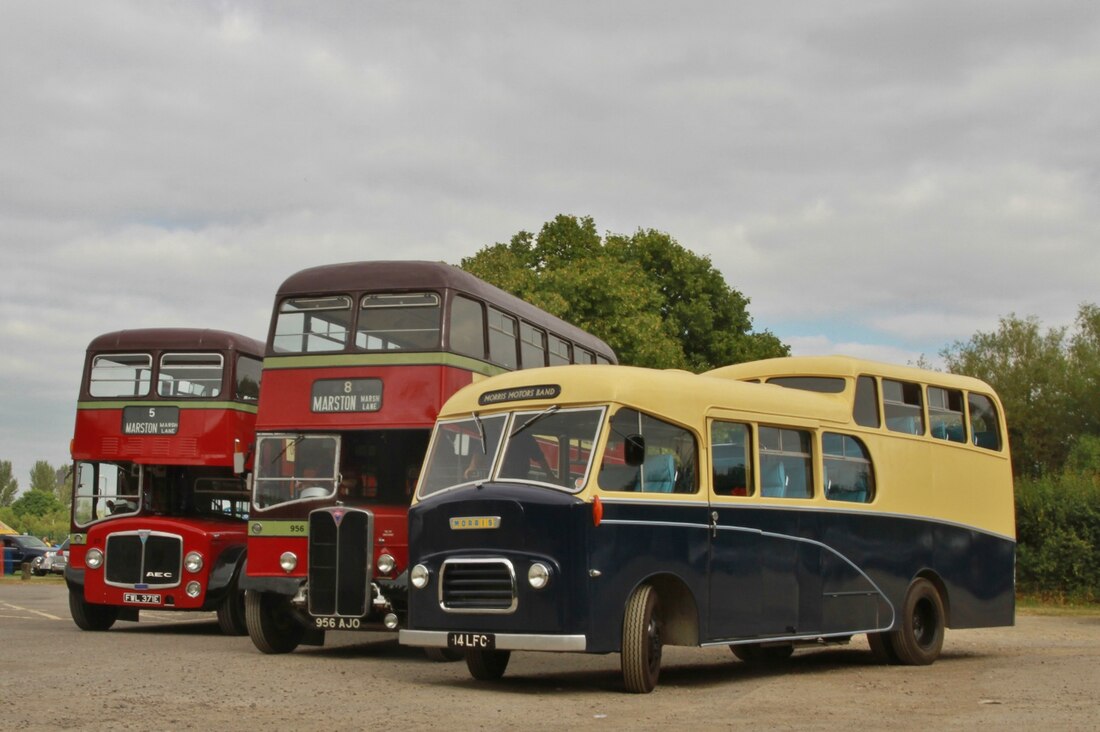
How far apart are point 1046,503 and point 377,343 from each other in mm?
23193

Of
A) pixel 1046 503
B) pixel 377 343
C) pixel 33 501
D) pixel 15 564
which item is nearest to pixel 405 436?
pixel 377 343

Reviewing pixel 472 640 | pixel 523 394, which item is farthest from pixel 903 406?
pixel 472 640

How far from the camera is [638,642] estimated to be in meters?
12.8

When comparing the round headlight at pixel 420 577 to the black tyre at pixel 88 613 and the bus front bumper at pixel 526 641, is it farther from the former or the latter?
the black tyre at pixel 88 613

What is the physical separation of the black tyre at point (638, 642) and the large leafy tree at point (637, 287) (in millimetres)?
33329

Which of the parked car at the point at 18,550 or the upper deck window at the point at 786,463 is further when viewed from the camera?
the parked car at the point at 18,550

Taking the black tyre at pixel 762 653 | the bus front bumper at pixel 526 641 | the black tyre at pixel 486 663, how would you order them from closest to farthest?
the bus front bumper at pixel 526 641 < the black tyre at pixel 486 663 < the black tyre at pixel 762 653

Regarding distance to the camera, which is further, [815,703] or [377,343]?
[377,343]

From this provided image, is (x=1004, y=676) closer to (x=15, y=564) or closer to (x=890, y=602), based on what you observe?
(x=890, y=602)

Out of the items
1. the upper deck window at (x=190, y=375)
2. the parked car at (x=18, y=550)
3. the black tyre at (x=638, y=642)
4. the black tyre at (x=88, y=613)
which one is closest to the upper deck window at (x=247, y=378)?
the upper deck window at (x=190, y=375)

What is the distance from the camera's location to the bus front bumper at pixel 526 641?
1249 cm

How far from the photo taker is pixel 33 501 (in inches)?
6260

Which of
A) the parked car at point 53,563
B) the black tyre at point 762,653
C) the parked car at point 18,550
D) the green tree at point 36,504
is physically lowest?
the black tyre at point 762,653

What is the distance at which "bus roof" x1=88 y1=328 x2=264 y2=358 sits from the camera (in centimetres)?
2289
